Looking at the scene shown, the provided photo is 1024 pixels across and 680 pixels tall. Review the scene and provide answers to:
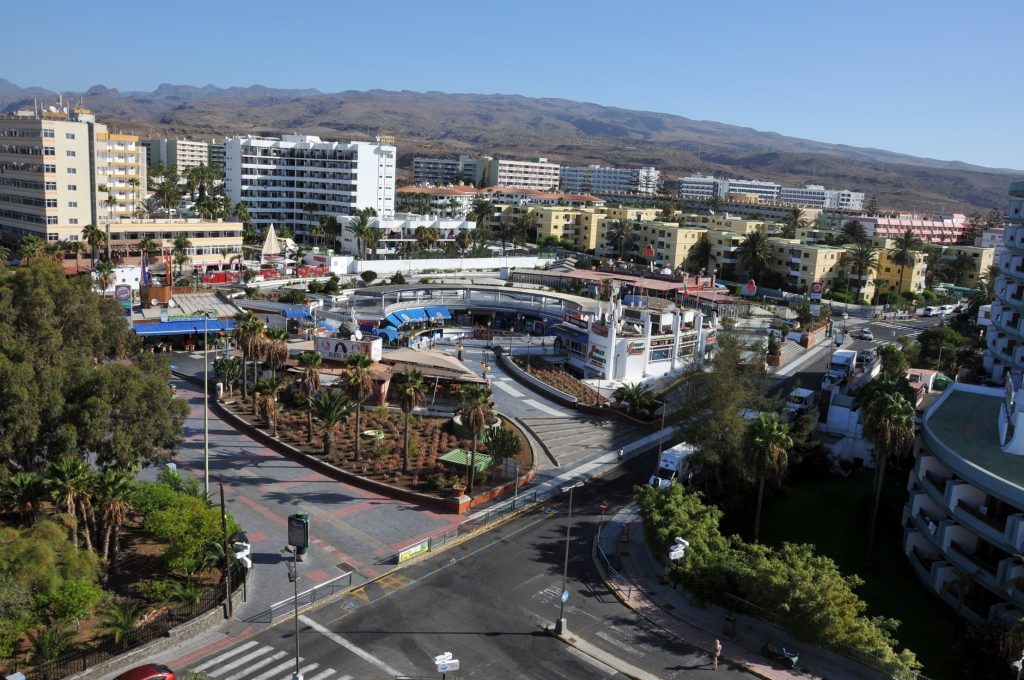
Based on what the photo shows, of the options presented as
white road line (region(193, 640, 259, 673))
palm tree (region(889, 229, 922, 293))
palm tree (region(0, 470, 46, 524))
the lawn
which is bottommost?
the lawn

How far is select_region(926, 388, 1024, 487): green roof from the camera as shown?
117 ft

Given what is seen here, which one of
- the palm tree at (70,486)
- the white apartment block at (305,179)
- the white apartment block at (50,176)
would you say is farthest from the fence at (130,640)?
the white apartment block at (305,179)

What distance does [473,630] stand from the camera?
1180 inches

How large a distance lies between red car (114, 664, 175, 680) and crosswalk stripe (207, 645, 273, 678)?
139 centimetres

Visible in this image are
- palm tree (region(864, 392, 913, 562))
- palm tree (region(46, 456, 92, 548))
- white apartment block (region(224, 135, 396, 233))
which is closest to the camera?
palm tree (region(46, 456, 92, 548))

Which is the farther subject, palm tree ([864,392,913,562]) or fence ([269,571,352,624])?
palm tree ([864,392,913,562])

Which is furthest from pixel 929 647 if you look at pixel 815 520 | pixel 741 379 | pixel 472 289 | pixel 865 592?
pixel 472 289

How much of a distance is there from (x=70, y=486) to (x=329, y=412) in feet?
54.1

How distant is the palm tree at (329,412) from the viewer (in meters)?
44.6

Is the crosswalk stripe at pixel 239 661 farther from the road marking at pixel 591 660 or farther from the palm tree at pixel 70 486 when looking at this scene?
the road marking at pixel 591 660

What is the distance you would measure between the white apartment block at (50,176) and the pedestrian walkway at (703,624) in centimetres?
9566

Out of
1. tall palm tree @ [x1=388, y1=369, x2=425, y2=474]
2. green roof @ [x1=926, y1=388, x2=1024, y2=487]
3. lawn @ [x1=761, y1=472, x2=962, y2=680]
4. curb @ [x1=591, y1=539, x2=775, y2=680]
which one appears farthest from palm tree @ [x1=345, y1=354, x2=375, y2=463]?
green roof @ [x1=926, y1=388, x2=1024, y2=487]

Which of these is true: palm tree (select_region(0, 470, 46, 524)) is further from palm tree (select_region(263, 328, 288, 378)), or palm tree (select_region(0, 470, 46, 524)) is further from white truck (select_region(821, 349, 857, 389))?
white truck (select_region(821, 349, 857, 389))

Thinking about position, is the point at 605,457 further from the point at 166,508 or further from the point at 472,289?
the point at 472,289
